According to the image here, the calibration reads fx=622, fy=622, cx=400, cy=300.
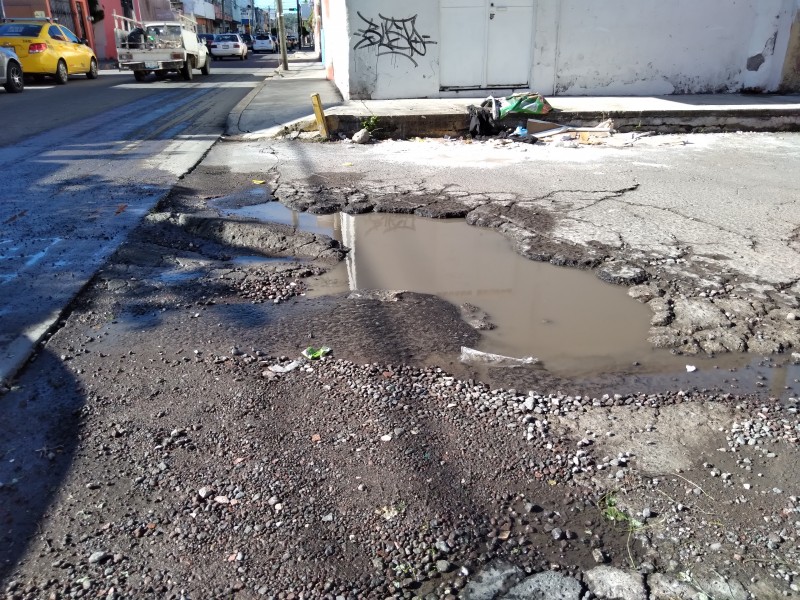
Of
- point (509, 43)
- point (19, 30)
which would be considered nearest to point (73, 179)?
point (509, 43)

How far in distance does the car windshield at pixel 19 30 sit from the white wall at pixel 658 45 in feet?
48.0

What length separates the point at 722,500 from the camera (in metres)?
2.41

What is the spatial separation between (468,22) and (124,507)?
12.1 meters

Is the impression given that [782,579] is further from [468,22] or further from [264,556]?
[468,22]

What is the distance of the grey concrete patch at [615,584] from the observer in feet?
6.57

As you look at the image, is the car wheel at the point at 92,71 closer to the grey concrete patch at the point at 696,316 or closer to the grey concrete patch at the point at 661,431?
the grey concrete patch at the point at 696,316

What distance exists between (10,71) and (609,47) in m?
14.6

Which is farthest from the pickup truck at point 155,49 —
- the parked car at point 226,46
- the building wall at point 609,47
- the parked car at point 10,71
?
the parked car at point 226,46

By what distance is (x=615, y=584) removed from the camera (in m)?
2.04

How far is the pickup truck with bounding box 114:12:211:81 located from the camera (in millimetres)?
20156

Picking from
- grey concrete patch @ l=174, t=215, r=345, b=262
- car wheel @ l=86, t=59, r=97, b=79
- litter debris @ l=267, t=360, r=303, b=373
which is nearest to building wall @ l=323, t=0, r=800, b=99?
grey concrete patch @ l=174, t=215, r=345, b=262

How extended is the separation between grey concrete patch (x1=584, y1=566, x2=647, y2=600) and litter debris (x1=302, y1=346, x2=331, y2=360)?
73.4 inches

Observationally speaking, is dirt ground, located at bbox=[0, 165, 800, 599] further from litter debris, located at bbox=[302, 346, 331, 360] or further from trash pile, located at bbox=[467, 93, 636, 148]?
trash pile, located at bbox=[467, 93, 636, 148]

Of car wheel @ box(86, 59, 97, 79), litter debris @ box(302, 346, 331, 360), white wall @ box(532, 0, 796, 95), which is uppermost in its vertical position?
white wall @ box(532, 0, 796, 95)
